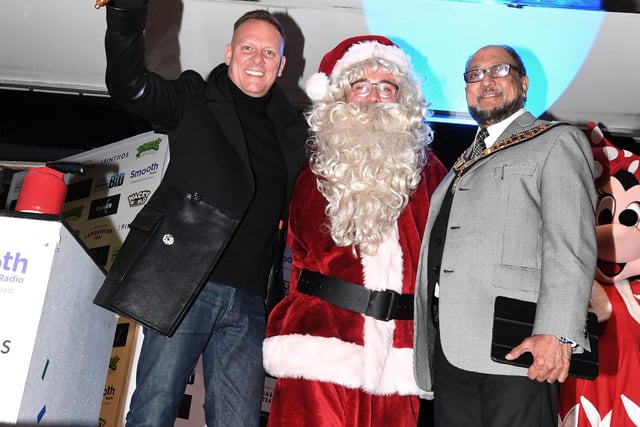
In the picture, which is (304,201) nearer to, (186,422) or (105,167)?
(186,422)

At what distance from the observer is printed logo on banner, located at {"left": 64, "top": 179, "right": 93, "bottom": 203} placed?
4.55 m

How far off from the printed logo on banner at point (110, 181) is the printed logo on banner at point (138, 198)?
0.56 feet

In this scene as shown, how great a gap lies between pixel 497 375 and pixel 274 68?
4.74 ft

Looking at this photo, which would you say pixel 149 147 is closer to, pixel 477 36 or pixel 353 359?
pixel 477 36

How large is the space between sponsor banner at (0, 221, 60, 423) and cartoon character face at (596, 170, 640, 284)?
8.69ft

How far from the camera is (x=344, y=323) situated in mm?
2436

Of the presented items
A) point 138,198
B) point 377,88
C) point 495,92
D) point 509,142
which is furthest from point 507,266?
point 138,198

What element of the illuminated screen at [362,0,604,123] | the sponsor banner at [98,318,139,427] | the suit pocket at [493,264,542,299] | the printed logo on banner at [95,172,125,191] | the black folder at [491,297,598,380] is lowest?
the sponsor banner at [98,318,139,427]

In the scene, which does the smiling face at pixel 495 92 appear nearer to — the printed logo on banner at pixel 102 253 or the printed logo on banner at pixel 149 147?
the printed logo on banner at pixel 149 147

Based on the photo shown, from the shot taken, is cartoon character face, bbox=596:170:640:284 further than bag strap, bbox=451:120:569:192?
Yes

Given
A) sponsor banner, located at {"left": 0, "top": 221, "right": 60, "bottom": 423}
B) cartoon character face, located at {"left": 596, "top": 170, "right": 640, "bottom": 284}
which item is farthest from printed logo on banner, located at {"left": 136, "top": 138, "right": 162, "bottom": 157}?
cartoon character face, located at {"left": 596, "top": 170, "right": 640, "bottom": 284}

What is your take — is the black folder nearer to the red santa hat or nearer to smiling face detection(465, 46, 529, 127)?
smiling face detection(465, 46, 529, 127)

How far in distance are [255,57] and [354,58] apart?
1.47ft

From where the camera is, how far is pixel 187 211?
→ 8.08ft
